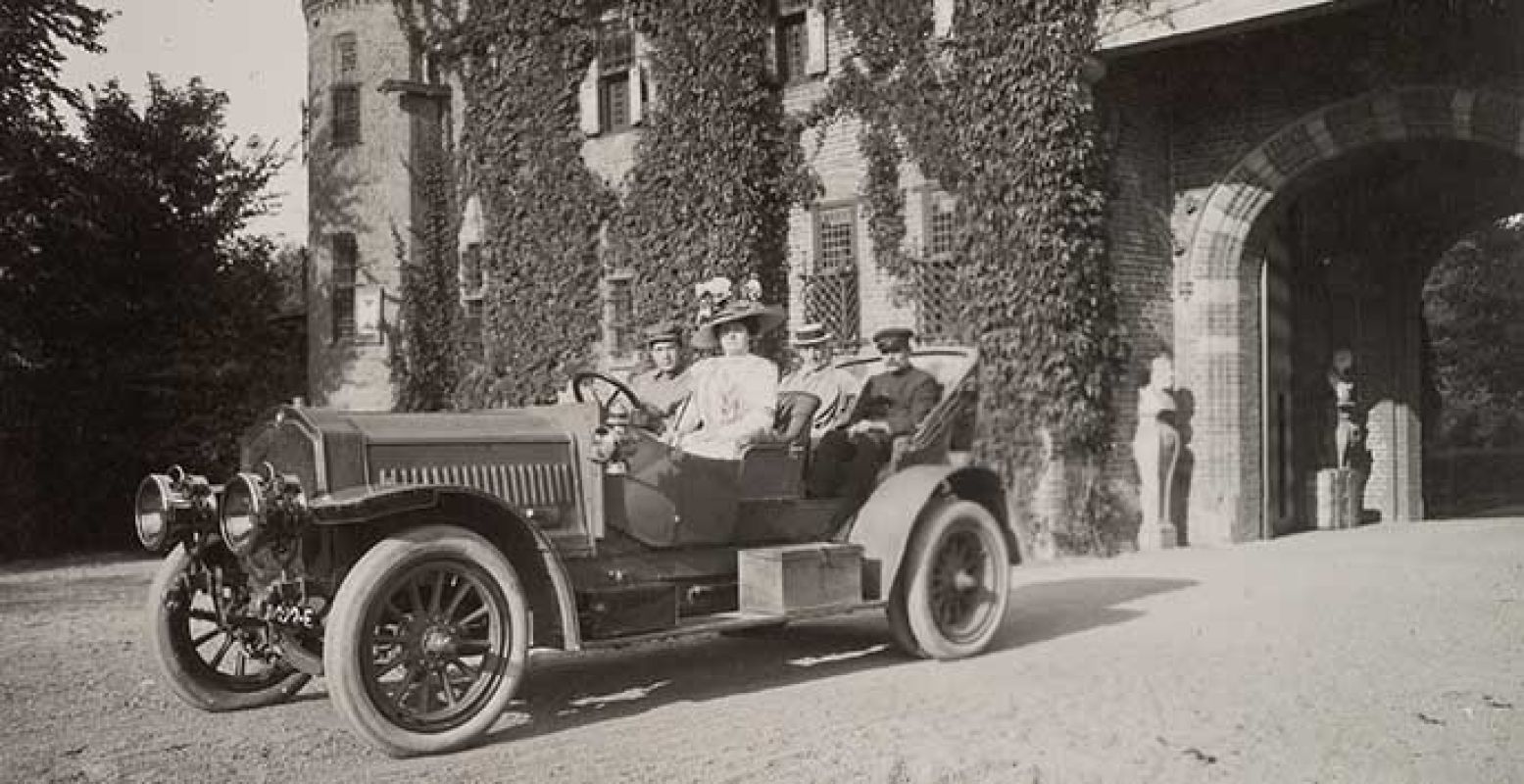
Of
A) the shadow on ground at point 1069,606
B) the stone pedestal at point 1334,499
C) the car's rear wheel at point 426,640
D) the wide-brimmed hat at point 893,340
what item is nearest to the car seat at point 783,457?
the wide-brimmed hat at point 893,340

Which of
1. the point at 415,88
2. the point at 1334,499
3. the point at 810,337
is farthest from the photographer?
the point at 415,88

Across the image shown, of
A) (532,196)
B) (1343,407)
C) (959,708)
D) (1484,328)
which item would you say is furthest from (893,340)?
(1484,328)

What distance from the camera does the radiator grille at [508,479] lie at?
19.2 feet

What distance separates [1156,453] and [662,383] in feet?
25.3

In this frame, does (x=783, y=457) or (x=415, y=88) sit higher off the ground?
(x=415, y=88)

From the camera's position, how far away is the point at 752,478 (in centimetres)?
713

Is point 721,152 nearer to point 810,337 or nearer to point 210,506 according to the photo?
point 810,337

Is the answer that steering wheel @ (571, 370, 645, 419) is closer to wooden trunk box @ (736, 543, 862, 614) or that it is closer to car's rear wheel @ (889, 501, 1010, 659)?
wooden trunk box @ (736, 543, 862, 614)

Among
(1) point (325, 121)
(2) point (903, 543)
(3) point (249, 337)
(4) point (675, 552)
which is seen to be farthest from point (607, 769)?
(1) point (325, 121)

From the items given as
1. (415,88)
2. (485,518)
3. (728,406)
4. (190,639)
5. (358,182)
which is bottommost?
(190,639)

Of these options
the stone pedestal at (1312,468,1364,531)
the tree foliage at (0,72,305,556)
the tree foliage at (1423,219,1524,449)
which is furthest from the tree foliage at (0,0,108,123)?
the tree foliage at (1423,219,1524,449)

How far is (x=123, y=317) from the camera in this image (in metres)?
19.0

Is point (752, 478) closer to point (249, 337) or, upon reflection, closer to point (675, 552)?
point (675, 552)

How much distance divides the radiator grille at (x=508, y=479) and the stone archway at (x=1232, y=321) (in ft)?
34.4
